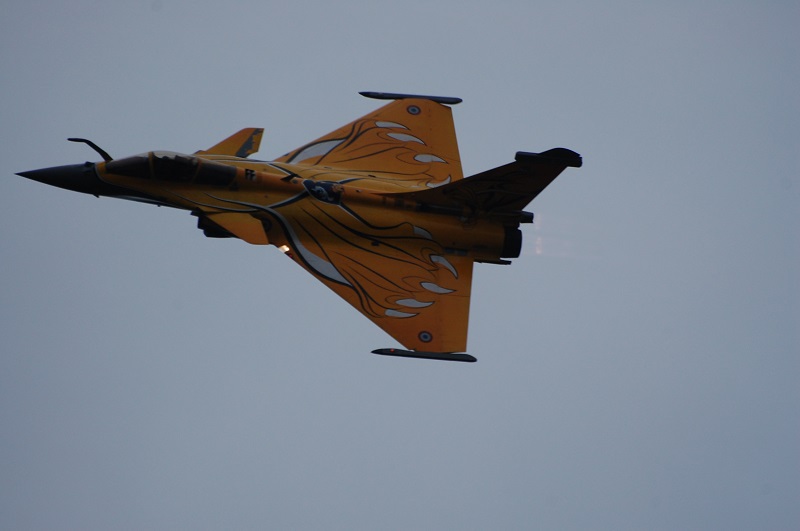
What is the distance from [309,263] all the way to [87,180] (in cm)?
570

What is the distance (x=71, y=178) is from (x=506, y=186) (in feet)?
34.3

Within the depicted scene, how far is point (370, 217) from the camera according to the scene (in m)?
28.7

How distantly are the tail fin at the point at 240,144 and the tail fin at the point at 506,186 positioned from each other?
4299 mm

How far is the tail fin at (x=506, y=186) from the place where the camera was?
28.2m

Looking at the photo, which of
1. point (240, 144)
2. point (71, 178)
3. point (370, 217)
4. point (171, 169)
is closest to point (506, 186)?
point (370, 217)

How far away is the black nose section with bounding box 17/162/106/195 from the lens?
93.4ft

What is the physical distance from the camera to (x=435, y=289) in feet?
94.4

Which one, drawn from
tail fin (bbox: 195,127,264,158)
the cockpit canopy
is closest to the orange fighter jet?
the cockpit canopy

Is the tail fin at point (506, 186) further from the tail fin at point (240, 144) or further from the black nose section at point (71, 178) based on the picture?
the black nose section at point (71, 178)

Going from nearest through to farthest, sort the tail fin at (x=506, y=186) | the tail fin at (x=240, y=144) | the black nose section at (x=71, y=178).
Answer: the tail fin at (x=506, y=186)
the black nose section at (x=71, y=178)
the tail fin at (x=240, y=144)

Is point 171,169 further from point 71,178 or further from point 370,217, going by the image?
point 370,217

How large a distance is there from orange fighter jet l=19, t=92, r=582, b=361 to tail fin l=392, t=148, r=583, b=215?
2cm

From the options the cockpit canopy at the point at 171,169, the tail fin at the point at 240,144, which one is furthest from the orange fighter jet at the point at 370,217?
the tail fin at the point at 240,144

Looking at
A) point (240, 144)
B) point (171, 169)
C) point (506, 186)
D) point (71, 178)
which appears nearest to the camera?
point (171, 169)
